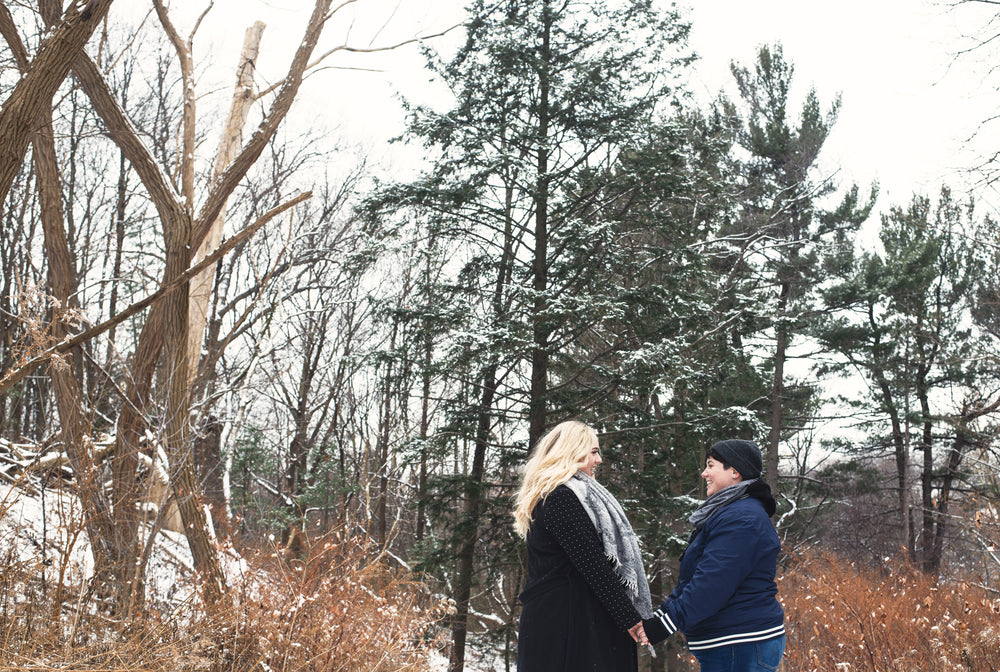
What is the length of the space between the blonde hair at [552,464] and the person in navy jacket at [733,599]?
586 millimetres

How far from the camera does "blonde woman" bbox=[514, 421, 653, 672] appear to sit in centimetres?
283

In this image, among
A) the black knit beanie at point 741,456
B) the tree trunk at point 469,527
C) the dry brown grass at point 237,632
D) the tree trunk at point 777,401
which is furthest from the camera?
the tree trunk at point 777,401

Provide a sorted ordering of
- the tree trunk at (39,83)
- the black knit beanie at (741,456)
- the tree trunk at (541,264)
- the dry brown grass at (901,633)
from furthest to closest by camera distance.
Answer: the tree trunk at (541,264), the dry brown grass at (901,633), the black knit beanie at (741,456), the tree trunk at (39,83)

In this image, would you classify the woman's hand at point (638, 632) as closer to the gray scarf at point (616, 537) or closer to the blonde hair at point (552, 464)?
the gray scarf at point (616, 537)

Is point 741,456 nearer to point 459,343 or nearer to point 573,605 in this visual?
point 573,605

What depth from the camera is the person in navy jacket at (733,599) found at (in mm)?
2750

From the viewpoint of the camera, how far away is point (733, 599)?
281 centimetres

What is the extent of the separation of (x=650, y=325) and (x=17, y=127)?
9118 millimetres

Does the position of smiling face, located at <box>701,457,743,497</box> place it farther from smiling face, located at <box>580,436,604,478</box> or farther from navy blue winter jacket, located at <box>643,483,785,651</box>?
smiling face, located at <box>580,436,604,478</box>

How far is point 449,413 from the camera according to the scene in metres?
10.7

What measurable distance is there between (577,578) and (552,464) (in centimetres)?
46

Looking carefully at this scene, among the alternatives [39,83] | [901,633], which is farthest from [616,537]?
[901,633]

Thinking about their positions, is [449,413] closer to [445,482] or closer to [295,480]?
[445,482]

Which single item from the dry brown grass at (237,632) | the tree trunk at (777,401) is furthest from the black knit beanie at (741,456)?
the tree trunk at (777,401)
